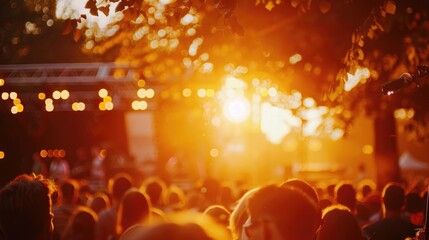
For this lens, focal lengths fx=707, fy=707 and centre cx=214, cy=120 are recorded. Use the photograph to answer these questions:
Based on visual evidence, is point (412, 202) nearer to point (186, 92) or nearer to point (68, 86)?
point (186, 92)

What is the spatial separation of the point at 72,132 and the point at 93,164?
2.55 m

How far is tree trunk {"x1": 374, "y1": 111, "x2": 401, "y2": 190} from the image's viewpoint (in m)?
16.6

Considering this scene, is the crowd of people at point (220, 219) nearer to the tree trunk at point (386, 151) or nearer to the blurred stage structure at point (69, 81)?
the tree trunk at point (386, 151)

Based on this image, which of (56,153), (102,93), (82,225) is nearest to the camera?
(82,225)

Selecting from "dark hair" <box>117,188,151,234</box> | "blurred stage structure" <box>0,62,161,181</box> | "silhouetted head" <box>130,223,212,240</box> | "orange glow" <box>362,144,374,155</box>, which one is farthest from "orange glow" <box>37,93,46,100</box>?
"orange glow" <box>362,144,374,155</box>

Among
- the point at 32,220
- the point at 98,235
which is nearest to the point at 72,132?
the point at 98,235

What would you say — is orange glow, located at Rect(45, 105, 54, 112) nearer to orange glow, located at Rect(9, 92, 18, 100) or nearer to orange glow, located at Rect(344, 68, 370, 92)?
orange glow, located at Rect(9, 92, 18, 100)

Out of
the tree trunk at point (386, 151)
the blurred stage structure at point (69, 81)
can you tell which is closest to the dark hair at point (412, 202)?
the tree trunk at point (386, 151)

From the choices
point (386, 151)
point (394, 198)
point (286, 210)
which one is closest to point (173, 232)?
point (286, 210)

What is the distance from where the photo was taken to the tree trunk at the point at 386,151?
655 inches

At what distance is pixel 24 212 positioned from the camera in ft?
13.4

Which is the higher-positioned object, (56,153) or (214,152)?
(56,153)

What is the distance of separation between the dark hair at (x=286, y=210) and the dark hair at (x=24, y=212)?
1303 millimetres

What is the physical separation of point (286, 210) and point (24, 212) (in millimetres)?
1564
